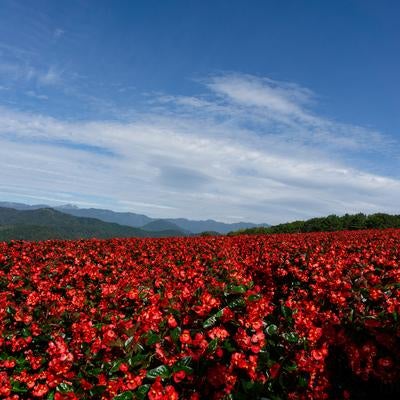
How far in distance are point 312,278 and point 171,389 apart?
12.8 ft

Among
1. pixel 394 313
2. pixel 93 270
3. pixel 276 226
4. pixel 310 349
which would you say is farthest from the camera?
pixel 276 226

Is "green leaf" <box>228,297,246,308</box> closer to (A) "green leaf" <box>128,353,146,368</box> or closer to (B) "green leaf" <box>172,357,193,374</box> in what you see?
(B) "green leaf" <box>172,357,193,374</box>

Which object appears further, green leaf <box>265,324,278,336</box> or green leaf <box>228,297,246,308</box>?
green leaf <box>228,297,246,308</box>

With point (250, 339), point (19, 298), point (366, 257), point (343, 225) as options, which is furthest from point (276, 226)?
point (250, 339)

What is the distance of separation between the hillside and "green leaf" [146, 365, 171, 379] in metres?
25.3

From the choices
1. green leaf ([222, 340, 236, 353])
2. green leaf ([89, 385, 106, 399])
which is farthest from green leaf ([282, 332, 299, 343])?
green leaf ([89, 385, 106, 399])

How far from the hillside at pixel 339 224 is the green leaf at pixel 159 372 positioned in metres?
25.3

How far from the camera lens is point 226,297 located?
418cm

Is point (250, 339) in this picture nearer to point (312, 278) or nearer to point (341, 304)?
point (341, 304)

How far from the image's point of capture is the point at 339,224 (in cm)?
2905

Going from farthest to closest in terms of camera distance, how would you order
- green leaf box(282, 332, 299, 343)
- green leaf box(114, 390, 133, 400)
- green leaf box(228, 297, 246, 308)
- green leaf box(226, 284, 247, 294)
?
green leaf box(226, 284, 247, 294)
green leaf box(228, 297, 246, 308)
green leaf box(282, 332, 299, 343)
green leaf box(114, 390, 133, 400)

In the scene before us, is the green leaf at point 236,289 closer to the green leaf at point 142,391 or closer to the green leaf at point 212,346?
the green leaf at point 212,346

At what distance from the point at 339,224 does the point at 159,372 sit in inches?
1115

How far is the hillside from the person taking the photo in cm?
2873
